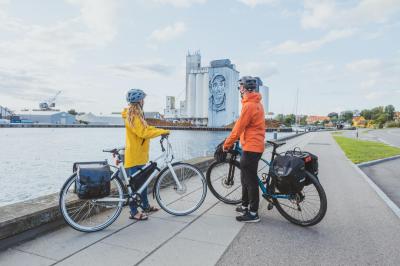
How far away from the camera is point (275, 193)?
4816 millimetres

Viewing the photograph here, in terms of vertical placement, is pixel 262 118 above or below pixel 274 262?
above

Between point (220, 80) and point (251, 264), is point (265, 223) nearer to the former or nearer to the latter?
point (251, 264)

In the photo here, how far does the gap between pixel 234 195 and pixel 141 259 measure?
285 cm

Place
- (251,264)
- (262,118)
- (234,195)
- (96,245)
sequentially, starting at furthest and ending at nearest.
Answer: (234,195) → (262,118) → (96,245) → (251,264)

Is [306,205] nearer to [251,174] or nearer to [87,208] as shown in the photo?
[251,174]

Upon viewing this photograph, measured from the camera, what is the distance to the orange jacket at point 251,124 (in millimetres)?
4555

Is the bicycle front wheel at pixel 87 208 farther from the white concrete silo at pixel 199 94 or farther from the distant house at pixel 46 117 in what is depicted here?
the white concrete silo at pixel 199 94

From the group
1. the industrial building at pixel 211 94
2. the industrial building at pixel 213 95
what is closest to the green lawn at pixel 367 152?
the industrial building at pixel 211 94

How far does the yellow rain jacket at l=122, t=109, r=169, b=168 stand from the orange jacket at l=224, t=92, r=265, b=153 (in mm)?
1097

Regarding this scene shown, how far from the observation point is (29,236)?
149 inches

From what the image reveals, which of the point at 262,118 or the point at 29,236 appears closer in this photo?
the point at 29,236

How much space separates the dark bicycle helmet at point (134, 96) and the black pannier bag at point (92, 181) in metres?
1.04

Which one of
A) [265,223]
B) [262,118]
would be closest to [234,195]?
[265,223]

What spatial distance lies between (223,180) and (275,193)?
127cm
